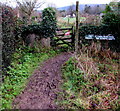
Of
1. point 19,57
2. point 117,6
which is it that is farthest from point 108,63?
point 117,6

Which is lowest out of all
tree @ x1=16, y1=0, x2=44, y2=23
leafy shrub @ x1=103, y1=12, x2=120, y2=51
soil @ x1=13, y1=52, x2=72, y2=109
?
soil @ x1=13, y1=52, x2=72, y2=109

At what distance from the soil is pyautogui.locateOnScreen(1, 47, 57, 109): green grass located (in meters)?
0.18

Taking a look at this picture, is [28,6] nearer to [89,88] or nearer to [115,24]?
[115,24]

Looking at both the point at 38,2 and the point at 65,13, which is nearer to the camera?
the point at 38,2

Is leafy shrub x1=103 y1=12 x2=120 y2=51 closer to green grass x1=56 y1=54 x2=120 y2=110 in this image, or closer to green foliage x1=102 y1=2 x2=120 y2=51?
green foliage x1=102 y1=2 x2=120 y2=51

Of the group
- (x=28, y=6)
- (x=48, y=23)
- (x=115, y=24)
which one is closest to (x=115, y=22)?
(x=115, y=24)

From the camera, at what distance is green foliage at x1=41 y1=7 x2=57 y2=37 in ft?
28.4

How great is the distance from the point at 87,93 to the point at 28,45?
589cm

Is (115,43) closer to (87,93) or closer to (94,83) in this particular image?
(94,83)

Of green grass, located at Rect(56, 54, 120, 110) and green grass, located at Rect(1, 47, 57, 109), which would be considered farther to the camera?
green grass, located at Rect(1, 47, 57, 109)

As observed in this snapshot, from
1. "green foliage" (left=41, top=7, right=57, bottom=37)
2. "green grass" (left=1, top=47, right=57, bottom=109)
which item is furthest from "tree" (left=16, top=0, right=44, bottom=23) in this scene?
"green grass" (left=1, top=47, right=57, bottom=109)

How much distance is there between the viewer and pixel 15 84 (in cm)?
443

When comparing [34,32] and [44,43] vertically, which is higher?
[34,32]

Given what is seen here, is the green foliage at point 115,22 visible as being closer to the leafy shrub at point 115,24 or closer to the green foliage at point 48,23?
the leafy shrub at point 115,24
